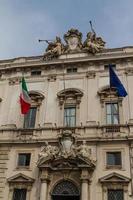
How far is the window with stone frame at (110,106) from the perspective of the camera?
26.0 metres

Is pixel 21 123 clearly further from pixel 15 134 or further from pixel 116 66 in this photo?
pixel 116 66

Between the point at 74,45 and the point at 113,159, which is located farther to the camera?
the point at 74,45

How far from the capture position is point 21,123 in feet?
90.4

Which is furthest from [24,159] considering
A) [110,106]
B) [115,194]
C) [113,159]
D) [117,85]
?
[117,85]

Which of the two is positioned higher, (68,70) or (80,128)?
(68,70)

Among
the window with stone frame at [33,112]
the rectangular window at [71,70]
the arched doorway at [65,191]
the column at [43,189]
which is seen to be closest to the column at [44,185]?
the column at [43,189]

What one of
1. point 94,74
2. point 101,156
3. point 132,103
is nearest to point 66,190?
point 101,156

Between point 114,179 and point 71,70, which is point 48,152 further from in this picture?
point 71,70

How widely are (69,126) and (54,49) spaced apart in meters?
8.50

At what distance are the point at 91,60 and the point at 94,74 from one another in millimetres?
1363

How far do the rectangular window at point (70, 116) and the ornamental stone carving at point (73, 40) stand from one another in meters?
6.33

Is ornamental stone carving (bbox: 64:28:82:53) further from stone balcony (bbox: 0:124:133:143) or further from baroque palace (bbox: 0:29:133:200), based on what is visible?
stone balcony (bbox: 0:124:133:143)

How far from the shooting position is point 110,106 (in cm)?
2672

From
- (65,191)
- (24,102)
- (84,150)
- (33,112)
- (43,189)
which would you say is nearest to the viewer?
(43,189)
